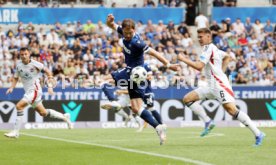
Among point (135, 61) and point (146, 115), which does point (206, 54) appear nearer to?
point (135, 61)

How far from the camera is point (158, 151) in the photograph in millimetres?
13562

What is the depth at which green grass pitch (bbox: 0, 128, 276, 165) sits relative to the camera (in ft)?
38.8

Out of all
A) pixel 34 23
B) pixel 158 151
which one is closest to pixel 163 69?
pixel 34 23

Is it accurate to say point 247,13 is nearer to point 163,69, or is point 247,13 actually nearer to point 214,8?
point 214,8

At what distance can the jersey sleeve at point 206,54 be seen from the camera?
15120mm

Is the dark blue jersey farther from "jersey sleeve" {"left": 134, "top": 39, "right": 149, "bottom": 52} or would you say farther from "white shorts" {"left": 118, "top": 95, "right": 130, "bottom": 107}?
"white shorts" {"left": 118, "top": 95, "right": 130, "bottom": 107}

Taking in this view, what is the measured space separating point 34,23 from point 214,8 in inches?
342

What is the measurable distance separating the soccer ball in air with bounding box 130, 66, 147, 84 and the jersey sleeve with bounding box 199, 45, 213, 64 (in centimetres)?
113

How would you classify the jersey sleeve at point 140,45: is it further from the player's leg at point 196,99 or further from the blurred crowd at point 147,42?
the blurred crowd at point 147,42

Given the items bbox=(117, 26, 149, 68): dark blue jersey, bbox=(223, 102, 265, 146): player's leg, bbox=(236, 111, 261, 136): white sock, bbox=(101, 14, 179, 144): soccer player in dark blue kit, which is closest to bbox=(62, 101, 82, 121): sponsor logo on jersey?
bbox=(101, 14, 179, 144): soccer player in dark blue kit

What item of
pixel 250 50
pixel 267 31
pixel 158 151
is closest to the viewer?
pixel 158 151

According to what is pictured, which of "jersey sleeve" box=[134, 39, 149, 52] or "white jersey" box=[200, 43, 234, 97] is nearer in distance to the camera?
"jersey sleeve" box=[134, 39, 149, 52]

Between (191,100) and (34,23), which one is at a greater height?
(34,23)

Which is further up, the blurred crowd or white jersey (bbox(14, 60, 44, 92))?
the blurred crowd
